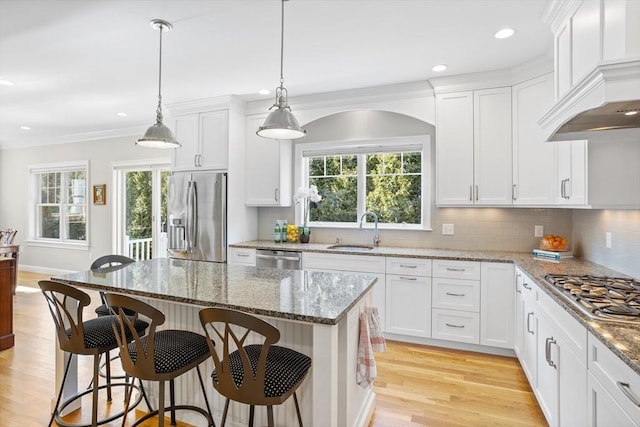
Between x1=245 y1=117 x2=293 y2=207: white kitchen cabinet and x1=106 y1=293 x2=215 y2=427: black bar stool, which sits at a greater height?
x1=245 y1=117 x2=293 y2=207: white kitchen cabinet

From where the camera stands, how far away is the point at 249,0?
2.27 meters

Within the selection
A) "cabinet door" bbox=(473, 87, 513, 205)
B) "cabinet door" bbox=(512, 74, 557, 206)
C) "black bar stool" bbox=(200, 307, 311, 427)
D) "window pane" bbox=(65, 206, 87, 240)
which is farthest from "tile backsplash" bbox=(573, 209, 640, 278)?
"window pane" bbox=(65, 206, 87, 240)

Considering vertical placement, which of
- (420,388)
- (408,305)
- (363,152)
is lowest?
(420,388)

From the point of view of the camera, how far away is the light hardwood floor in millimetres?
2270

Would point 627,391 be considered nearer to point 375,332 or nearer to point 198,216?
point 375,332

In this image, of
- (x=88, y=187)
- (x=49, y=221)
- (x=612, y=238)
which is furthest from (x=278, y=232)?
(x=49, y=221)

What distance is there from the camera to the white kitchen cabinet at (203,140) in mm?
4234

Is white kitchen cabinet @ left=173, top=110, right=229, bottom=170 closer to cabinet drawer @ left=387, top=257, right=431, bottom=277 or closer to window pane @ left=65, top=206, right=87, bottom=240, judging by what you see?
cabinet drawer @ left=387, top=257, right=431, bottom=277

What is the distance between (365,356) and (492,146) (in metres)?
2.50

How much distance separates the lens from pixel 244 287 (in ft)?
6.70

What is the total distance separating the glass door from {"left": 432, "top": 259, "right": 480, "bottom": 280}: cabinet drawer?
4425mm

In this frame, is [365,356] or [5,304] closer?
[365,356]

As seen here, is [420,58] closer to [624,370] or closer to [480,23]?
[480,23]

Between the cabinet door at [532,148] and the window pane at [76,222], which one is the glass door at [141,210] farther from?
the cabinet door at [532,148]
